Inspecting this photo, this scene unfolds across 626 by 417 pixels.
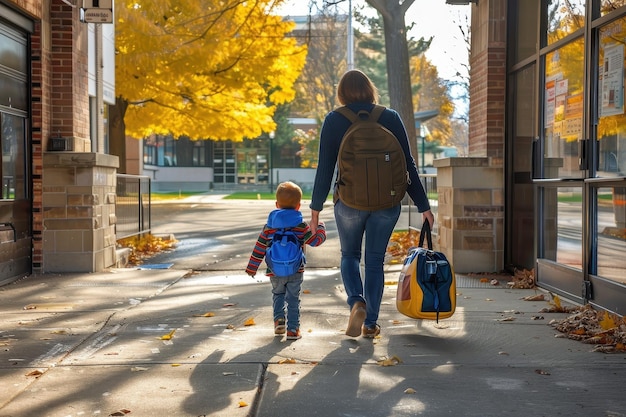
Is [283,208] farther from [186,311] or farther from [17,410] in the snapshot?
[17,410]

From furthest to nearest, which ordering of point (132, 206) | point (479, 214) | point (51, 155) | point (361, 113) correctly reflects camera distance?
point (132, 206)
point (51, 155)
point (479, 214)
point (361, 113)

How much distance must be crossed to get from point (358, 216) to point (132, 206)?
25.5 feet

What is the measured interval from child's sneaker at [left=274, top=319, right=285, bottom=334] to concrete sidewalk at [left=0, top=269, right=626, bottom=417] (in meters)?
0.13

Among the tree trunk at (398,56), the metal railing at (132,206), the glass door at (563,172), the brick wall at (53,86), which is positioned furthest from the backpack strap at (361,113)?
the tree trunk at (398,56)

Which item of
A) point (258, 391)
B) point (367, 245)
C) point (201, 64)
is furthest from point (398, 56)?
point (258, 391)

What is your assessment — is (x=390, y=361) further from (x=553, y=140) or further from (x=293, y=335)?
(x=553, y=140)

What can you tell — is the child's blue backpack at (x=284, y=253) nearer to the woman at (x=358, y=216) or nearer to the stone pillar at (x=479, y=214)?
the woman at (x=358, y=216)

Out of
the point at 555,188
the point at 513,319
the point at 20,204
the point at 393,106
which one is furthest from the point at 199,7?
the point at 513,319

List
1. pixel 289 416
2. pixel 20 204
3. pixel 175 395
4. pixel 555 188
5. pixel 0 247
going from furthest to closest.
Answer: pixel 20 204 → pixel 0 247 → pixel 555 188 → pixel 175 395 → pixel 289 416

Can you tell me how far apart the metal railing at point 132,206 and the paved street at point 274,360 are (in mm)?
3335

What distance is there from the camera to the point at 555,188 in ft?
27.9

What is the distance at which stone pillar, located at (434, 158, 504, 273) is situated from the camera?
397 inches

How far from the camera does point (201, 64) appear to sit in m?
22.4

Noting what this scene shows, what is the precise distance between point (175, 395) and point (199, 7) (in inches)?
715
